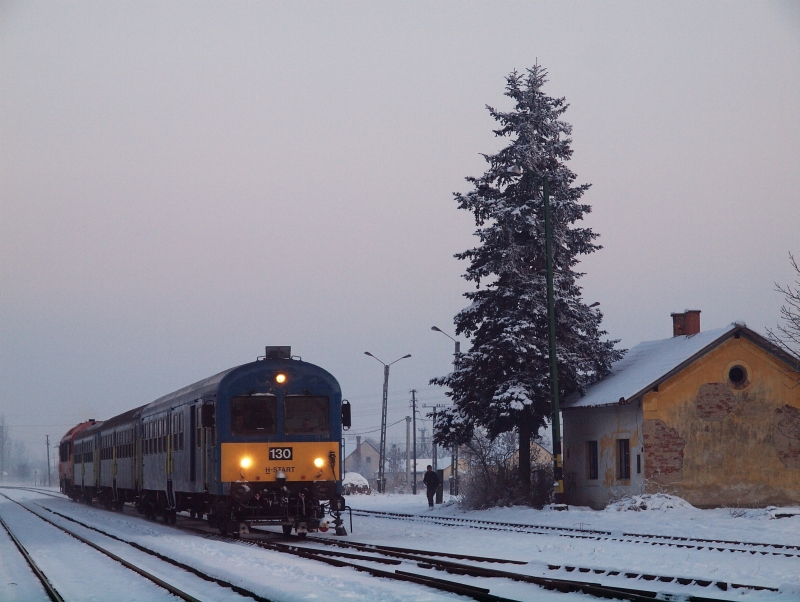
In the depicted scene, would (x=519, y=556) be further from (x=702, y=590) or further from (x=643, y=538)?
(x=702, y=590)

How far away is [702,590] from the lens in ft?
37.9

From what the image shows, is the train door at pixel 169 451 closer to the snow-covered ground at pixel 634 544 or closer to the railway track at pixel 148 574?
the railway track at pixel 148 574

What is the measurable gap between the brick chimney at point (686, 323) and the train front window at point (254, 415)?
19.0 m

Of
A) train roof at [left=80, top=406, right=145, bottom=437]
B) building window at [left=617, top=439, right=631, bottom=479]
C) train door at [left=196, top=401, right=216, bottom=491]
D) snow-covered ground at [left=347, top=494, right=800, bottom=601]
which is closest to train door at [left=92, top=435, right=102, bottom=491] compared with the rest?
train roof at [left=80, top=406, right=145, bottom=437]

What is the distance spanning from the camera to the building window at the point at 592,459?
33.2 metres

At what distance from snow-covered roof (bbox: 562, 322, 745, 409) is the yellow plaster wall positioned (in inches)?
17.5

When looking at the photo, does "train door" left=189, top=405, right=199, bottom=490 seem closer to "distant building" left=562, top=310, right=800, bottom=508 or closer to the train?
the train

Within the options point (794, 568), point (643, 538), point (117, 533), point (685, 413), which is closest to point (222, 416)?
point (117, 533)

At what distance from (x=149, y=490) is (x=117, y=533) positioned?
16.9 feet

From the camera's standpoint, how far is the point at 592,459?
3350 centimetres

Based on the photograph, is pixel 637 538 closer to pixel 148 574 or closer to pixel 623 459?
pixel 148 574

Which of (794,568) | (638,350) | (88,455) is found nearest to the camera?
(794,568)

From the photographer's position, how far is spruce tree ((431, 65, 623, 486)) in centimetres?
3216

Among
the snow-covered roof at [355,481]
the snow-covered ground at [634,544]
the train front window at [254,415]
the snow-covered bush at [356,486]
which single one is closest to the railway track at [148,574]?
the train front window at [254,415]
